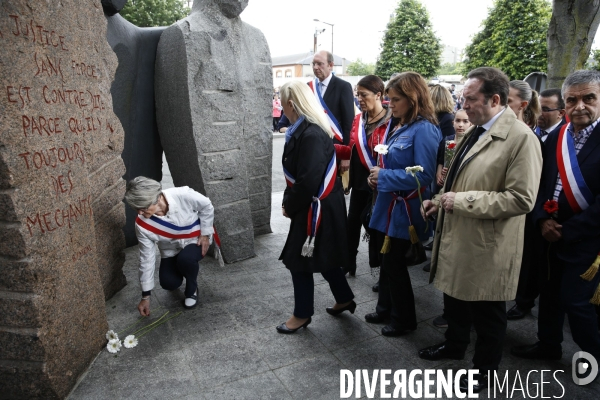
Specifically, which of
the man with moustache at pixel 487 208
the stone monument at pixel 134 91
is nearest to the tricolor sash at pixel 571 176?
the man with moustache at pixel 487 208

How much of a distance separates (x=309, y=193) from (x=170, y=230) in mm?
1249

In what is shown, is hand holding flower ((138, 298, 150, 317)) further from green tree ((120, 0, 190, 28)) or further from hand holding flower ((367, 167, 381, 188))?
green tree ((120, 0, 190, 28))

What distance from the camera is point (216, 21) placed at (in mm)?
4297

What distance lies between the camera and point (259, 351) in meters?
3.00

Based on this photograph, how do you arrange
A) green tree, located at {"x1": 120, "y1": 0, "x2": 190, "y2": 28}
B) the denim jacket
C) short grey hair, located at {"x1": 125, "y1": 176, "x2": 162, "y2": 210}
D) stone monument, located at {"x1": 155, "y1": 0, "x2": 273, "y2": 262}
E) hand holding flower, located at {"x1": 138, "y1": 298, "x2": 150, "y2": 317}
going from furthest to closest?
1. green tree, located at {"x1": 120, "y1": 0, "x2": 190, "y2": 28}
2. stone monument, located at {"x1": 155, "y1": 0, "x2": 273, "y2": 262}
3. hand holding flower, located at {"x1": 138, "y1": 298, "x2": 150, "y2": 317}
4. short grey hair, located at {"x1": 125, "y1": 176, "x2": 162, "y2": 210}
5. the denim jacket

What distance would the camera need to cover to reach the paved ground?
2.61 m

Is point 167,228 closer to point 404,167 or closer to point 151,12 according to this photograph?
point 404,167

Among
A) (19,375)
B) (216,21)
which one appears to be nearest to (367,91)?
(216,21)

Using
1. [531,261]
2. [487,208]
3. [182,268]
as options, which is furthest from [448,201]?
[182,268]

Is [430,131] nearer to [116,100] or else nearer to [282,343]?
[282,343]

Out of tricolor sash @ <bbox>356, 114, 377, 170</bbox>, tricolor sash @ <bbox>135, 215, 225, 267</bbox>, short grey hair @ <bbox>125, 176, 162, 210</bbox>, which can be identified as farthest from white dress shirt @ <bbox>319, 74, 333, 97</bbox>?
short grey hair @ <bbox>125, 176, 162, 210</bbox>

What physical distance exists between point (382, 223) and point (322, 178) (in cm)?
53

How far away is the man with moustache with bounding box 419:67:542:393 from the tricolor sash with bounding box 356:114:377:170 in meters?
1.00

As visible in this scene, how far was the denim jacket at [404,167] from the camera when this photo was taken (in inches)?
112
